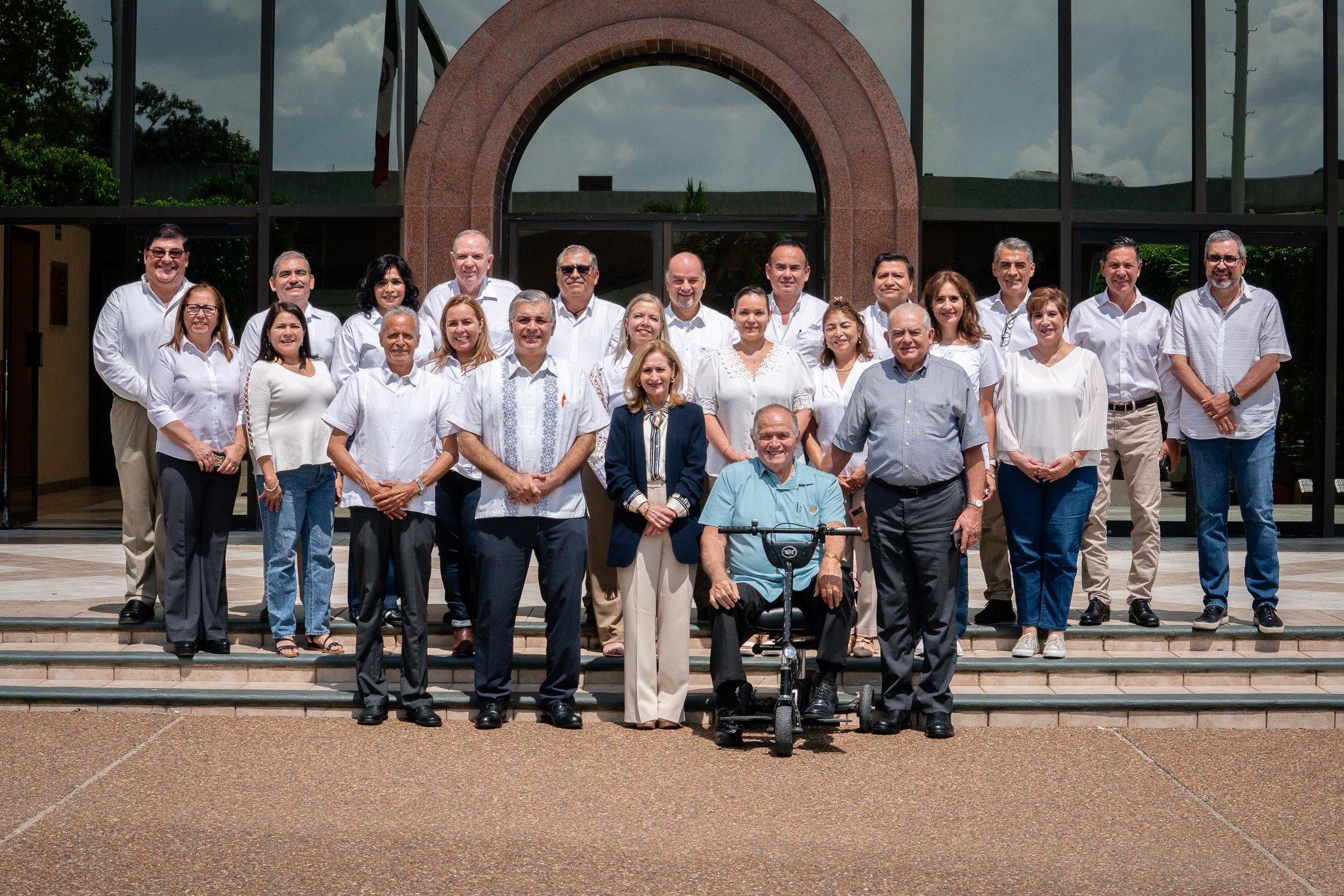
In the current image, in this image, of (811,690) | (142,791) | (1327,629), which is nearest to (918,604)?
(811,690)

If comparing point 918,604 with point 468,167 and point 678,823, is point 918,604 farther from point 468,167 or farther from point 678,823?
point 468,167

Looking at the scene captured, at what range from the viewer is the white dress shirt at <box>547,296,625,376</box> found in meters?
6.63

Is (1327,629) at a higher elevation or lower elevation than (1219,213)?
lower

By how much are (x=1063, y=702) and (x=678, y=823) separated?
7.35 ft

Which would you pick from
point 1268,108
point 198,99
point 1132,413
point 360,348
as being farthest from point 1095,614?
point 198,99

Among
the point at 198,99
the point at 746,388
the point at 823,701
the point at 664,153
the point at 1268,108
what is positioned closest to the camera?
the point at 823,701

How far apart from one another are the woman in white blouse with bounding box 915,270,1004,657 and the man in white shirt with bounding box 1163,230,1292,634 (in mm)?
1037

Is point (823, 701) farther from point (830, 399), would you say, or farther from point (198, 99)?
point (198, 99)

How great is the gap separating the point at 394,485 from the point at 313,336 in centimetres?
161

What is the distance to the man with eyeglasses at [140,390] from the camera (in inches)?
252

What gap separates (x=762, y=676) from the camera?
20.2ft

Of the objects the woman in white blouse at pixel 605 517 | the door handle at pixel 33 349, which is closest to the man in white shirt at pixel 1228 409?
the woman in white blouse at pixel 605 517

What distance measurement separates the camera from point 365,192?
9930mm

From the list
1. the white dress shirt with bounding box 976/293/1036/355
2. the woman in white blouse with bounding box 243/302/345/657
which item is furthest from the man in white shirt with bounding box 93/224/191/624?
the white dress shirt with bounding box 976/293/1036/355
